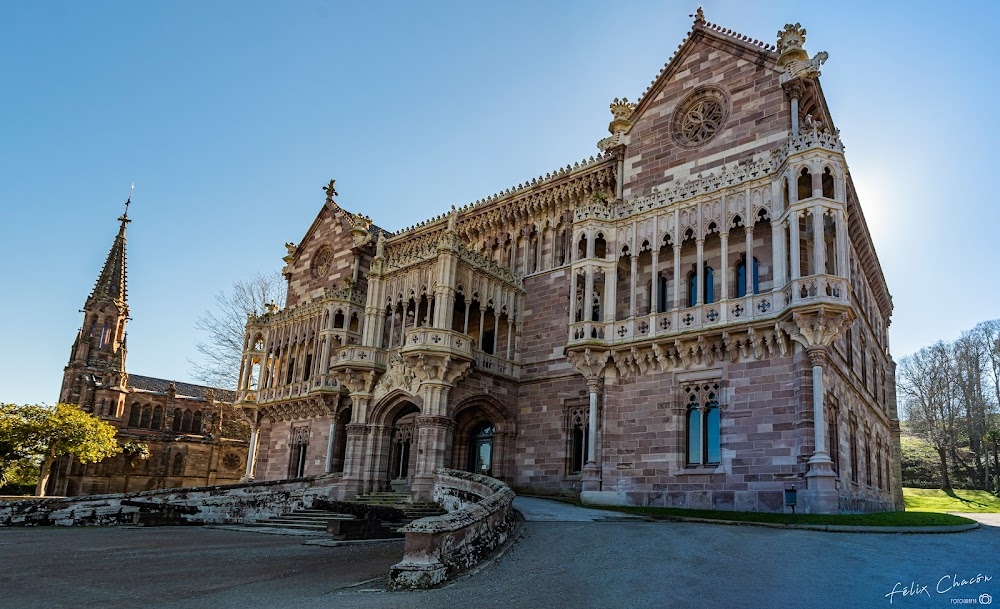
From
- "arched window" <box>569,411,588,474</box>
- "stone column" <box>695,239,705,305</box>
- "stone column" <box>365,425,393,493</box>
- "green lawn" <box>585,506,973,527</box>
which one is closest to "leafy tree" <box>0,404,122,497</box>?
"stone column" <box>365,425,393,493</box>

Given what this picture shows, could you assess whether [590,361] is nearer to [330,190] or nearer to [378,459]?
[378,459]

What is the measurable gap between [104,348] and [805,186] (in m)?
73.8

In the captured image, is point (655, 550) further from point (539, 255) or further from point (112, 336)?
point (112, 336)

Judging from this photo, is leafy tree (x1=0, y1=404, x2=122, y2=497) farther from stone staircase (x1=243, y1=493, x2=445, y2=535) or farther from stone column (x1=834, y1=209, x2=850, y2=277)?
stone column (x1=834, y1=209, x2=850, y2=277)

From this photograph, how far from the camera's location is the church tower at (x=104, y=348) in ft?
229

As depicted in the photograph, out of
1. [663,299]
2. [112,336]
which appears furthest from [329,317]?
[112,336]

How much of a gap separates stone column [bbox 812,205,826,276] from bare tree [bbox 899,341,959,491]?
43184 mm

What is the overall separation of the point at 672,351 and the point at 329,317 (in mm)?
19364

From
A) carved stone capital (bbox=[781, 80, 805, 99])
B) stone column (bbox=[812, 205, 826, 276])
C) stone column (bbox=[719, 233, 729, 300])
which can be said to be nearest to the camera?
stone column (bbox=[812, 205, 826, 276])

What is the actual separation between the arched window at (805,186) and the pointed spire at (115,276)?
7439cm

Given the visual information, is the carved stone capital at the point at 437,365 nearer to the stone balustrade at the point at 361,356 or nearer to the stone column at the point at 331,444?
the stone balustrade at the point at 361,356

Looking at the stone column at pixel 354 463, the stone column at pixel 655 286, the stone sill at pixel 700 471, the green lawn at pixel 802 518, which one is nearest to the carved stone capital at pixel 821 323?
the stone sill at pixel 700 471

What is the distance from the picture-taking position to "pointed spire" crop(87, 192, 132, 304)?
7600 cm

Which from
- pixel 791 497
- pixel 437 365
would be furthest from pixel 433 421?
pixel 791 497
